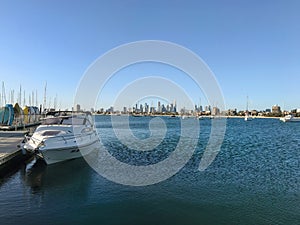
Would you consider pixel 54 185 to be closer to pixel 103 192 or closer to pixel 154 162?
pixel 103 192

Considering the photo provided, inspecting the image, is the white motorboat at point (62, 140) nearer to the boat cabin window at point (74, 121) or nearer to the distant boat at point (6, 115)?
the boat cabin window at point (74, 121)

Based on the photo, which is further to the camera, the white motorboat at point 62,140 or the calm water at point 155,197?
the white motorboat at point 62,140

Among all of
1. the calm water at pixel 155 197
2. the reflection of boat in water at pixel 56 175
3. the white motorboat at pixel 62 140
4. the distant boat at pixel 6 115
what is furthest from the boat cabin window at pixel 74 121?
the distant boat at pixel 6 115

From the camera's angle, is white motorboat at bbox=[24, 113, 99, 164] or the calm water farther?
white motorboat at bbox=[24, 113, 99, 164]

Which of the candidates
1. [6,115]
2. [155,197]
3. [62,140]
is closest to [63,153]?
[62,140]

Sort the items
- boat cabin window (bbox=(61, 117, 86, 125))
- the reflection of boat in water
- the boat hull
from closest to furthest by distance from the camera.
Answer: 1. the reflection of boat in water
2. the boat hull
3. boat cabin window (bbox=(61, 117, 86, 125))

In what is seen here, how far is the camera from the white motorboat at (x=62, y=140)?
59.9 feet

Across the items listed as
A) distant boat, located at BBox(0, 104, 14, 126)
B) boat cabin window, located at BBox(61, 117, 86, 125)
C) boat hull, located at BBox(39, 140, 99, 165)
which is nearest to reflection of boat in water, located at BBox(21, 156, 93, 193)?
boat hull, located at BBox(39, 140, 99, 165)

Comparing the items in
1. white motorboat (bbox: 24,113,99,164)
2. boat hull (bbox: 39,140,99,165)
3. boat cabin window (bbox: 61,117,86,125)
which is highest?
boat cabin window (bbox: 61,117,86,125)

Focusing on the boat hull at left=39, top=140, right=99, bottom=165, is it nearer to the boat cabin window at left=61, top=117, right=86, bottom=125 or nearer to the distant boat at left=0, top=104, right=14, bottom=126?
the boat cabin window at left=61, top=117, right=86, bottom=125

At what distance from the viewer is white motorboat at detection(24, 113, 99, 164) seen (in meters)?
18.3

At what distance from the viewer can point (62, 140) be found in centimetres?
1934

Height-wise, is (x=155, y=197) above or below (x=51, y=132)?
below

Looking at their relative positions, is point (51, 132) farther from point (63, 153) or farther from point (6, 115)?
point (6, 115)
